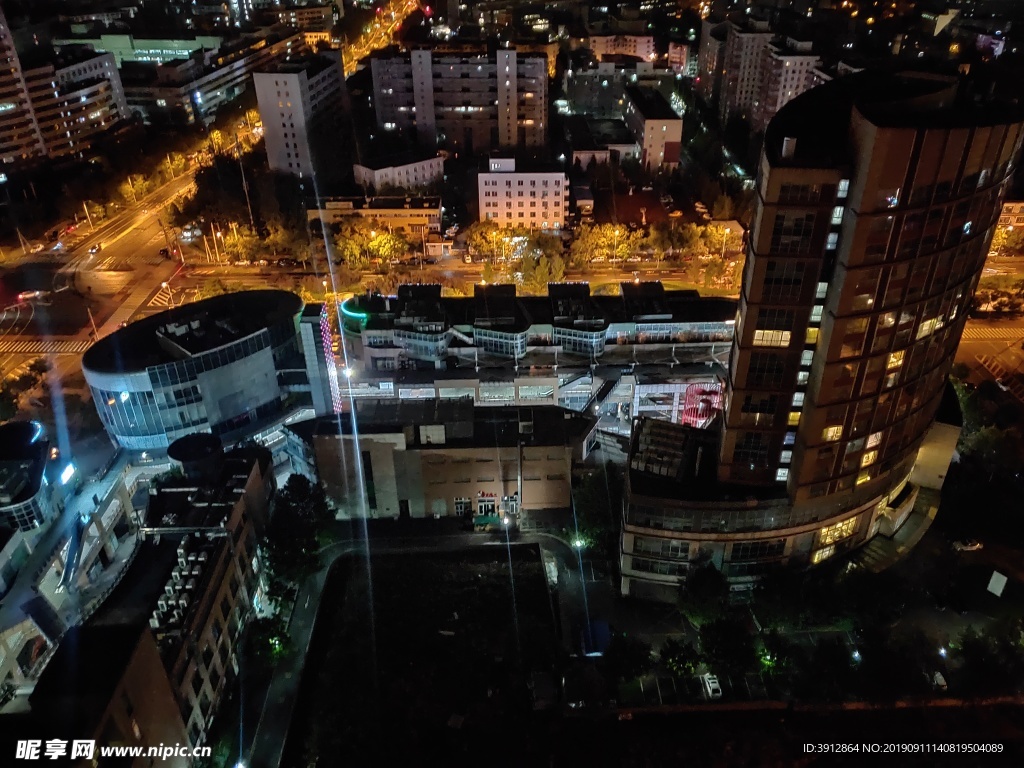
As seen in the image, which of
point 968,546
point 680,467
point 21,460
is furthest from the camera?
point 968,546

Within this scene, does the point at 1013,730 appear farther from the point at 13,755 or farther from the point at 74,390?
the point at 74,390

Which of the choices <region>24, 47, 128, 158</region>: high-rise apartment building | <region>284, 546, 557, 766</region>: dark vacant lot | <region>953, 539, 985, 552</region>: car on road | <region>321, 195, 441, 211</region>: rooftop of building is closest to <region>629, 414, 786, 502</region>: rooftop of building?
<region>284, 546, 557, 766</region>: dark vacant lot

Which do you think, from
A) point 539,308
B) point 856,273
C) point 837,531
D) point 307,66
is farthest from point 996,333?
point 307,66

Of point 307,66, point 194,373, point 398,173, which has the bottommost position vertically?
point 194,373

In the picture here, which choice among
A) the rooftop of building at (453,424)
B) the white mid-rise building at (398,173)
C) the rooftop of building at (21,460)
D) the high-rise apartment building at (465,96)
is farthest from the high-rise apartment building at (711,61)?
the rooftop of building at (21,460)

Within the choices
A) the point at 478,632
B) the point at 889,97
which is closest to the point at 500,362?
the point at 478,632

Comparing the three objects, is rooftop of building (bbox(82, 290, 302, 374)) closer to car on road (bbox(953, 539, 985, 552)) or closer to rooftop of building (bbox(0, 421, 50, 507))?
rooftop of building (bbox(0, 421, 50, 507))

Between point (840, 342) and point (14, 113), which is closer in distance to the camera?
point (840, 342)

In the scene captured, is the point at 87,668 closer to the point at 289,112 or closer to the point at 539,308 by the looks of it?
the point at 539,308
